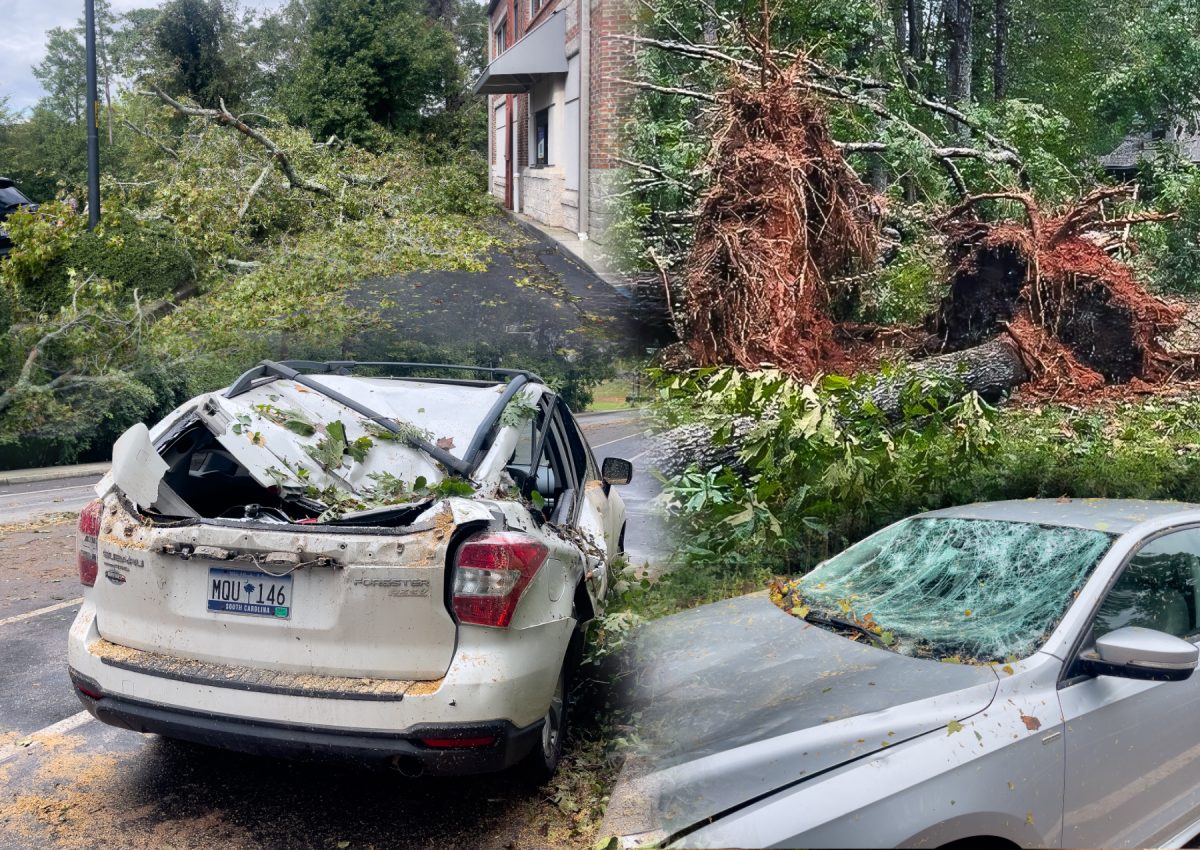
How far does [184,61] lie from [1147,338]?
3.55m

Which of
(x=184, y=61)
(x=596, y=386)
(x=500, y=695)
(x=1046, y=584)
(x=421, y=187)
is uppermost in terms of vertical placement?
(x=184, y=61)

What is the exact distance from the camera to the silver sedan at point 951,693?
205 centimetres

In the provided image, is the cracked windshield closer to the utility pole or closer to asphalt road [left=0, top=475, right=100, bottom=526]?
the utility pole

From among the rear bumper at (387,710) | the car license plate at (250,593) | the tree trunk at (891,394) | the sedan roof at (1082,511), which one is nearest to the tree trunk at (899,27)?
the tree trunk at (891,394)

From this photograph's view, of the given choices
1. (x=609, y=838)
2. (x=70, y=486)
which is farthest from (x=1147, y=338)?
(x=70, y=486)

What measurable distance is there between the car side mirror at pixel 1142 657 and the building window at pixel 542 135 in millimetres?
1819

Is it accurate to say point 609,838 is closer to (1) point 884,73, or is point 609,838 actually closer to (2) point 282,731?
(2) point 282,731

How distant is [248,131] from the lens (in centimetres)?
413

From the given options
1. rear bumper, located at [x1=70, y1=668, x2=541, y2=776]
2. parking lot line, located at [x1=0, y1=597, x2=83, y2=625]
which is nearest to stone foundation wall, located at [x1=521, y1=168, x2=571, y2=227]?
rear bumper, located at [x1=70, y1=668, x2=541, y2=776]

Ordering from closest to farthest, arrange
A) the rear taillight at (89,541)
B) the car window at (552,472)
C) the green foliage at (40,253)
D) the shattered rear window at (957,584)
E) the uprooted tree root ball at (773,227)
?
the uprooted tree root ball at (773,227), the shattered rear window at (957,584), the rear taillight at (89,541), the car window at (552,472), the green foliage at (40,253)

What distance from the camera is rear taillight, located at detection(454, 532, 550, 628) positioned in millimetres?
2939

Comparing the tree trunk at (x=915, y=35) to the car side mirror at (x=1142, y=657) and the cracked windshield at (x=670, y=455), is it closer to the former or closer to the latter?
the cracked windshield at (x=670, y=455)

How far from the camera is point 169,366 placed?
7902mm

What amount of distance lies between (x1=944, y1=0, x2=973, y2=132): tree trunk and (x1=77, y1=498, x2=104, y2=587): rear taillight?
283cm
